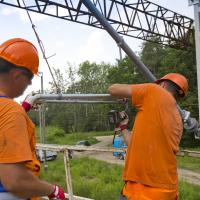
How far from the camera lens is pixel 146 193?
9.71ft

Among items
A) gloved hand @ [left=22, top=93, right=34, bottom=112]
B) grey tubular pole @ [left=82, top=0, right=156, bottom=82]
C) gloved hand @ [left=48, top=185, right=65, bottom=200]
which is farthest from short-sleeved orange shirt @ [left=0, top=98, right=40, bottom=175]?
grey tubular pole @ [left=82, top=0, right=156, bottom=82]

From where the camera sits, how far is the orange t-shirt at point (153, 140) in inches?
117

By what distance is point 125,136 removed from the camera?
3500 millimetres

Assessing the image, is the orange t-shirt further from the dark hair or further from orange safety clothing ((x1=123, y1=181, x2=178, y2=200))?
the dark hair

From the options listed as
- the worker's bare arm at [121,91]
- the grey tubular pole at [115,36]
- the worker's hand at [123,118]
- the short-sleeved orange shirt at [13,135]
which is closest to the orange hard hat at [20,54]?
the short-sleeved orange shirt at [13,135]

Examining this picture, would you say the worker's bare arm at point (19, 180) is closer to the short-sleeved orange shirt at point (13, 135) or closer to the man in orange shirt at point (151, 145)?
the short-sleeved orange shirt at point (13, 135)

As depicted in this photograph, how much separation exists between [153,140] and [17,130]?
4.39ft

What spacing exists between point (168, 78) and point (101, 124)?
154ft

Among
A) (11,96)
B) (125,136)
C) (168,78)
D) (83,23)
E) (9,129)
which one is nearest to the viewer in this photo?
(9,129)

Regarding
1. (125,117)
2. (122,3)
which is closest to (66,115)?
(122,3)

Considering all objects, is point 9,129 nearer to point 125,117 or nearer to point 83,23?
point 125,117

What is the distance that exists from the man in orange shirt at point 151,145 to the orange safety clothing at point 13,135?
1.21 metres

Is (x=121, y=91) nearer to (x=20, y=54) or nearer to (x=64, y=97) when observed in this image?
(x=64, y=97)

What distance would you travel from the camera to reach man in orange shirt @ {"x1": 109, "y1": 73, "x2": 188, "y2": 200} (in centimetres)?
297
